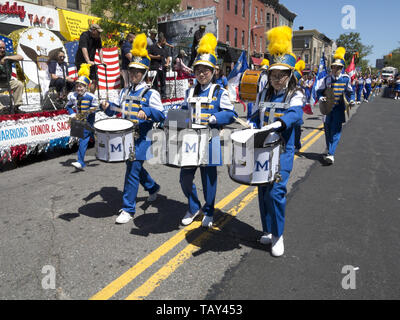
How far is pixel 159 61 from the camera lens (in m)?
10.4

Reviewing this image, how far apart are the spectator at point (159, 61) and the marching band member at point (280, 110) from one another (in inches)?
297

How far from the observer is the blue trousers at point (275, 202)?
10.4 feet

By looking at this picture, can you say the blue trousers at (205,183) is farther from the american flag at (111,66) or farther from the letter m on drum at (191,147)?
the american flag at (111,66)

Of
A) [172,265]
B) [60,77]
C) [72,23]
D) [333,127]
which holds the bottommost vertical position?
[172,265]

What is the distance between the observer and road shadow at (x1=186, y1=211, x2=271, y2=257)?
3.50m

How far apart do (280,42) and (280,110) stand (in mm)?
643

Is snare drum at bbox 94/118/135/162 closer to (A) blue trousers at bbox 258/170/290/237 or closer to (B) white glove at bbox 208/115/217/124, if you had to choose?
(B) white glove at bbox 208/115/217/124

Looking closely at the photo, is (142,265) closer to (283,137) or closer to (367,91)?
(283,137)

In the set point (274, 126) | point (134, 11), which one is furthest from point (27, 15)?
point (274, 126)

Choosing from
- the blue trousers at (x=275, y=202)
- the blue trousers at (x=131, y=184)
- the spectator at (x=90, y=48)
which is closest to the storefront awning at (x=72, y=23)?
the spectator at (x=90, y=48)

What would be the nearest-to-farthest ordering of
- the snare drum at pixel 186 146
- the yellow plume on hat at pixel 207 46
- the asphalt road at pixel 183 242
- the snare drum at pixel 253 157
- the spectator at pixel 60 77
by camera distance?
the snare drum at pixel 253 157 → the asphalt road at pixel 183 242 → the snare drum at pixel 186 146 → the yellow plume on hat at pixel 207 46 → the spectator at pixel 60 77

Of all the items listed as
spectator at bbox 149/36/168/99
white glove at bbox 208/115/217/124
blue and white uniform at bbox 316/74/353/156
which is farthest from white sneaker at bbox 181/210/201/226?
spectator at bbox 149/36/168/99

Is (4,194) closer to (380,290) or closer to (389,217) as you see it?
(380,290)

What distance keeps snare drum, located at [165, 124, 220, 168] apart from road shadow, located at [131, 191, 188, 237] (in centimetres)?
116
